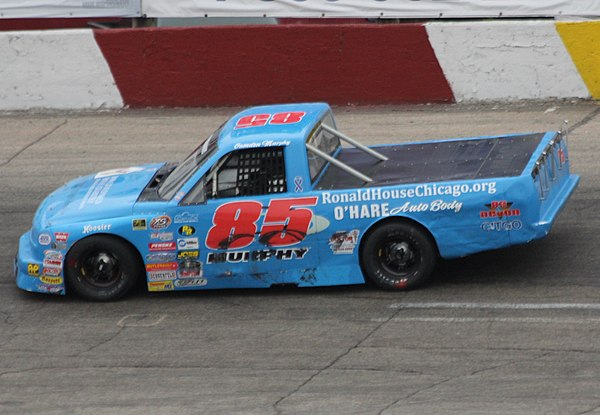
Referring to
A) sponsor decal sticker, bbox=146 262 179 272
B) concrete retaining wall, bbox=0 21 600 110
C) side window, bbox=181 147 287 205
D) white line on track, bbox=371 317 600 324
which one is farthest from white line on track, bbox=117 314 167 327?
concrete retaining wall, bbox=0 21 600 110

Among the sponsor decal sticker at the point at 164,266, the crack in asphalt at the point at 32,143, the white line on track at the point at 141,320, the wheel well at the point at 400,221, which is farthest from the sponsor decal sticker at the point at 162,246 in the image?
the crack in asphalt at the point at 32,143

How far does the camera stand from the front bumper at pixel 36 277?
947cm

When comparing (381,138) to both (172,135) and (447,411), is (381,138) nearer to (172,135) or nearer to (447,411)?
(172,135)

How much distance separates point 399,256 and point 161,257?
192 cm

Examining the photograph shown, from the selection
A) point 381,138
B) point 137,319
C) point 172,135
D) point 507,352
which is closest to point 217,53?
point 172,135

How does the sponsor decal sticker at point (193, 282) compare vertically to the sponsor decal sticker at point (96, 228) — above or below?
below

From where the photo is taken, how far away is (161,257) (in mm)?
9250

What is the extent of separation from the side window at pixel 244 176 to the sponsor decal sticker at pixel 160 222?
194mm

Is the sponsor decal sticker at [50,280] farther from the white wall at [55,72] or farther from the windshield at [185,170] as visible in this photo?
the white wall at [55,72]

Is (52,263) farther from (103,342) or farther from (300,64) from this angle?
(300,64)

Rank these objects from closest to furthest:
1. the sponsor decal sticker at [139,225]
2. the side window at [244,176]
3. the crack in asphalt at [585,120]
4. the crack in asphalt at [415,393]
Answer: the crack in asphalt at [415,393], the side window at [244,176], the sponsor decal sticker at [139,225], the crack in asphalt at [585,120]

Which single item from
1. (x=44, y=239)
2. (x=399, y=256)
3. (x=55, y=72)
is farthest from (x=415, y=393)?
(x=55, y=72)

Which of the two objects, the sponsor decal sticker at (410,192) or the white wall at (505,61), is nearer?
the sponsor decal sticker at (410,192)

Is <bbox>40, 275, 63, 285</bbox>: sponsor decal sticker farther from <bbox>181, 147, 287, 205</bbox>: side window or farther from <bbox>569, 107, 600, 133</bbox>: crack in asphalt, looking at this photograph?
<bbox>569, 107, 600, 133</bbox>: crack in asphalt
